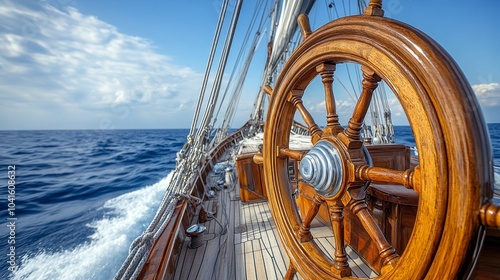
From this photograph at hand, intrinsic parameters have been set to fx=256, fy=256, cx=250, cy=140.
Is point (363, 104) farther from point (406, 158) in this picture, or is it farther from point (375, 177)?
point (406, 158)

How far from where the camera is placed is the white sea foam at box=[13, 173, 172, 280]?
107 inches

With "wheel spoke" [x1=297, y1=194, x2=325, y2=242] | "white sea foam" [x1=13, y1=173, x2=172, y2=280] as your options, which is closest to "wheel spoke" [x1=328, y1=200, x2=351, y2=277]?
"wheel spoke" [x1=297, y1=194, x2=325, y2=242]

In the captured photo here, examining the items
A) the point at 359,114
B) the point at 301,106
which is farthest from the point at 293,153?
the point at 359,114

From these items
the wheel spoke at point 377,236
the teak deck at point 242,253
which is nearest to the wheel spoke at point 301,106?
the wheel spoke at point 377,236

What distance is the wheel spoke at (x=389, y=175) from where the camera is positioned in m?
0.58

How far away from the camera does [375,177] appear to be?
67cm

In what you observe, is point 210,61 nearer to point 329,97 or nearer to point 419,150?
point 329,97

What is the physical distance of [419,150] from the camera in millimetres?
523

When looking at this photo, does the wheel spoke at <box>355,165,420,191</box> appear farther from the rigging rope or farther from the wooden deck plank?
the rigging rope

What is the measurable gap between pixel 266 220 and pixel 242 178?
61 cm

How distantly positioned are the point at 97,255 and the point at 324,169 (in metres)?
3.35

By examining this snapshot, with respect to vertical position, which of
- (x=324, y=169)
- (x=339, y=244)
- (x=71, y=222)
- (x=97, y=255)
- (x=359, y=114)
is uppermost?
(x=359, y=114)

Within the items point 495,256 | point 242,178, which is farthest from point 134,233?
point 495,256

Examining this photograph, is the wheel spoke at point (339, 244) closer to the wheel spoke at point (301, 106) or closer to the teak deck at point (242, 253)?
the wheel spoke at point (301, 106)
